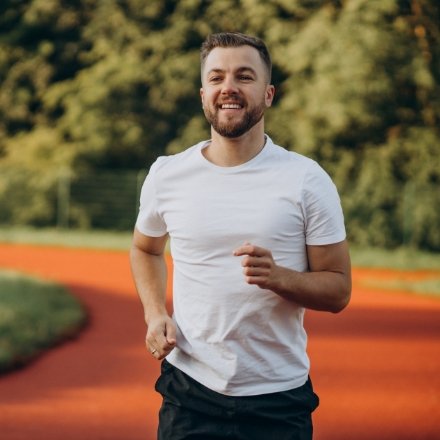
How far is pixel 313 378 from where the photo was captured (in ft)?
25.9

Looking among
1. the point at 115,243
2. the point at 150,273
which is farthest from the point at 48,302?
the point at 115,243

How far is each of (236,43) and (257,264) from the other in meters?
0.68

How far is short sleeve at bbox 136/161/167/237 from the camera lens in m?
2.79

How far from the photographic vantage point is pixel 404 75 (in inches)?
866

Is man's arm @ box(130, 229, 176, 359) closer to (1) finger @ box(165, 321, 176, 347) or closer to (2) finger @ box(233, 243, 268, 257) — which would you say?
(1) finger @ box(165, 321, 176, 347)

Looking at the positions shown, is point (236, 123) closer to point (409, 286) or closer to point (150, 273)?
point (150, 273)

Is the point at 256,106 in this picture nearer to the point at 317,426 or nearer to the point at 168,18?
the point at 317,426

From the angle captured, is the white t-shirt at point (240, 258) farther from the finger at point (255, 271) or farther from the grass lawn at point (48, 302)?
the grass lawn at point (48, 302)

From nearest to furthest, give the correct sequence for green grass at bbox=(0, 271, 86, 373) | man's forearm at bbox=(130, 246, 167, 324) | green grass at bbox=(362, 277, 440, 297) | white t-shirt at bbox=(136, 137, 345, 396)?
1. white t-shirt at bbox=(136, 137, 345, 396)
2. man's forearm at bbox=(130, 246, 167, 324)
3. green grass at bbox=(0, 271, 86, 373)
4. green grass at bbox=(362, 277, 440, 297)

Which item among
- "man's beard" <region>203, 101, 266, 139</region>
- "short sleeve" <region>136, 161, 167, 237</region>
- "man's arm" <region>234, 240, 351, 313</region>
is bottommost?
"man's arm" <region>234, 240, 351, 313</region>

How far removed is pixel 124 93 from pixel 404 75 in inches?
354

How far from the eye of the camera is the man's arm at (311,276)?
7.70 feet

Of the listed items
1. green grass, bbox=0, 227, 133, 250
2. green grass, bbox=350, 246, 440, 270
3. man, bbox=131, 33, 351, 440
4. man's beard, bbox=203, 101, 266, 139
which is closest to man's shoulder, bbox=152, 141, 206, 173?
man, bbox=131, 33, 351, 440

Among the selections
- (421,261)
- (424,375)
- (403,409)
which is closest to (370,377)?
(424,375)
